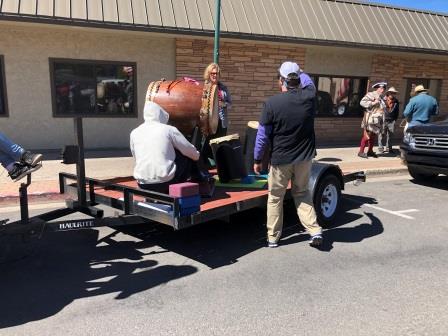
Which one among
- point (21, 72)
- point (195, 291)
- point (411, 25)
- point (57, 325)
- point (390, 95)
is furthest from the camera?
point (411, 25)

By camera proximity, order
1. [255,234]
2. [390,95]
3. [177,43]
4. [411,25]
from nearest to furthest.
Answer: [255,234] < [177,43] < [390,95] < [411,25]

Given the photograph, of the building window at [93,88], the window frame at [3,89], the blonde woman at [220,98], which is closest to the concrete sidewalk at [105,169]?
the building window at [93,88]

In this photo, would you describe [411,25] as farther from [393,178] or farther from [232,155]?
[232,155]

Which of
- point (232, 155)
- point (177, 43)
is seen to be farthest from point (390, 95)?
point (232, 155)

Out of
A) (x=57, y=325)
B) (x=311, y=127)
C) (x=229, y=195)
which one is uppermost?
(x=311, y=127)

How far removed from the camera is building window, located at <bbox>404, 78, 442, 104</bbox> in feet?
46.7

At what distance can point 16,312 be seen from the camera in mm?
3285

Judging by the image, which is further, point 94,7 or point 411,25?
point 411,25

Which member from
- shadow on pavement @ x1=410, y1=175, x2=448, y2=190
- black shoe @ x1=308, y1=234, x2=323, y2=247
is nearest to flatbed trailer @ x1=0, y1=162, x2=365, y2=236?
black shoe @ x1=308, y1=234, x2=323, y2=247

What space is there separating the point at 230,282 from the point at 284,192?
1.31 m

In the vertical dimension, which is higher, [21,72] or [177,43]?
[177,43]

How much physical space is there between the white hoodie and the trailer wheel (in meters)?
1.92

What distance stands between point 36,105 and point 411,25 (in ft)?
35.9

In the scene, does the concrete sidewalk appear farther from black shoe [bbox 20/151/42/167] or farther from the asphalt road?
black shoe [bbox 20/151/42/167]
